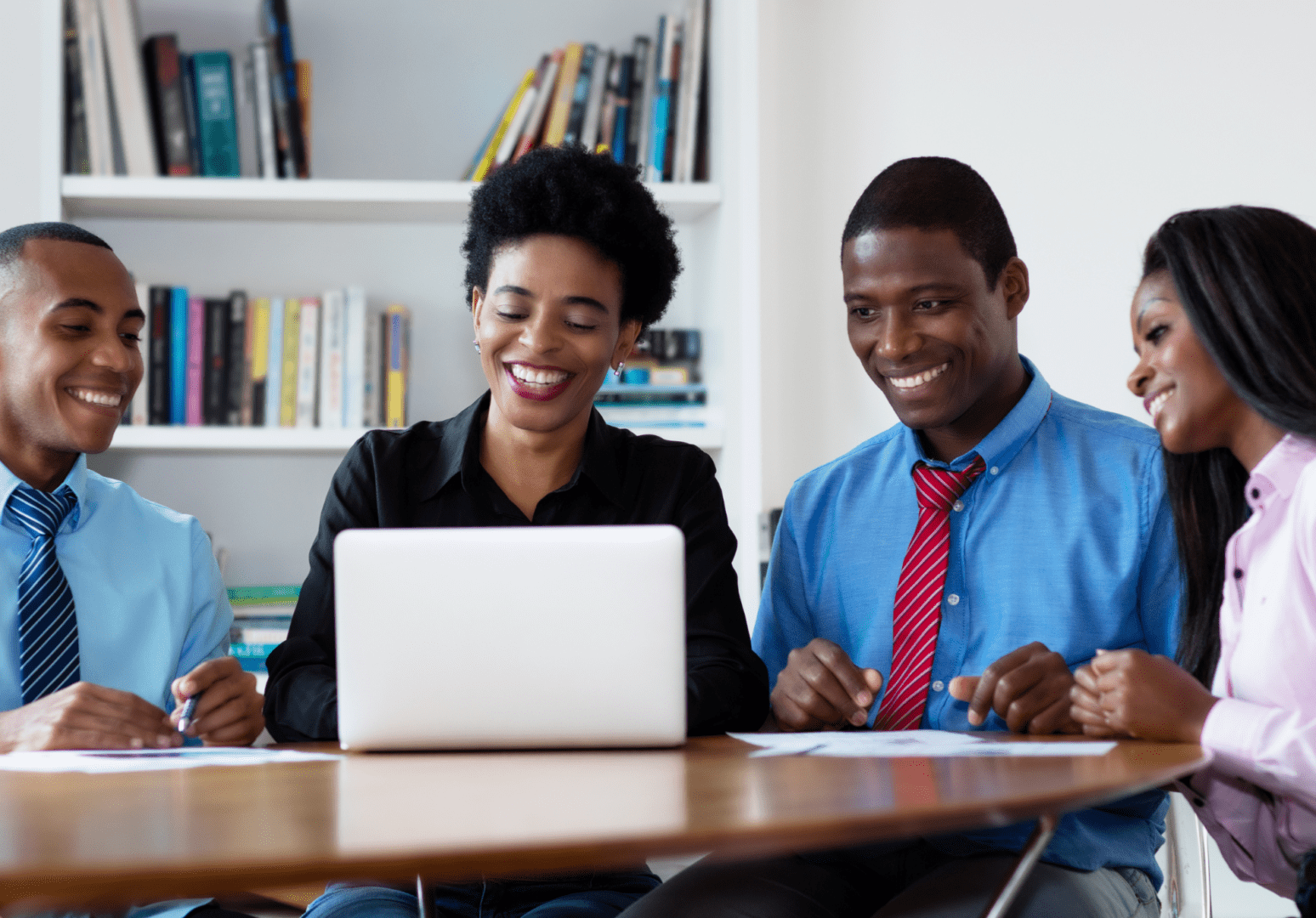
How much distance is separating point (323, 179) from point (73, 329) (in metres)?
1.15

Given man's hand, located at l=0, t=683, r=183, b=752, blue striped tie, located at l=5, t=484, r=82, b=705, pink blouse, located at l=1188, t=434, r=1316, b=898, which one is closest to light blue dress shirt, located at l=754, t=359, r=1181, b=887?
pink blouse, located at l=1188, t=434, r=1316, b=898

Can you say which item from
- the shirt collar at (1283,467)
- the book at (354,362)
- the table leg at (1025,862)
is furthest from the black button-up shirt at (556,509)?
the book at (354,362)

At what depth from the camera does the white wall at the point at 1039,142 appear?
209cm

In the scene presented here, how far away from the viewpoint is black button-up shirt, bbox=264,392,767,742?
1.44 m

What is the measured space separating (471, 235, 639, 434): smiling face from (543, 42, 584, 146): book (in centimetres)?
113

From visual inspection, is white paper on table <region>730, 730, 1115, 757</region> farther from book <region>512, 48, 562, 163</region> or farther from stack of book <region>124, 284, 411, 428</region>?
book <region>512, 48, 562, 163</region>

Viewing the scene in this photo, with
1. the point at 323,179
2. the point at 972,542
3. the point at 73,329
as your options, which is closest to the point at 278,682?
the point at 73,329

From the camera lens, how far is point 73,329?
170cm

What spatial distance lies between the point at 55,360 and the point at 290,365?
979 mm

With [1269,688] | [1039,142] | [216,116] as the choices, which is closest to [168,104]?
[216,116]

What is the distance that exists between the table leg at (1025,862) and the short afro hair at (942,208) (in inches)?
37.8

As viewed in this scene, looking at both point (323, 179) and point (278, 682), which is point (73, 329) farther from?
point (323, 179)

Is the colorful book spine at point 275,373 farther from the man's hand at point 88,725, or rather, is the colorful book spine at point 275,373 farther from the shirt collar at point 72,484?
the man's hand at point 88,725

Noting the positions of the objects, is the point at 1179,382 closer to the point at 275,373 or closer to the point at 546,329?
Answer: the point at 546,329
